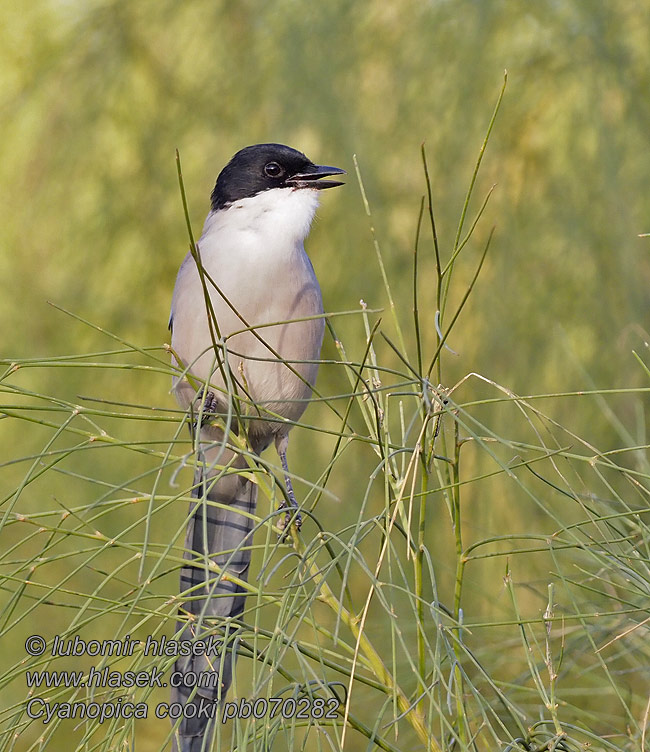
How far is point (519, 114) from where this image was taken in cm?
317

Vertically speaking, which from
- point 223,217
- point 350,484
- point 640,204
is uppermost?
point 640,204

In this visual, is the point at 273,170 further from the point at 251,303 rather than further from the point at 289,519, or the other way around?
the point at 289,519

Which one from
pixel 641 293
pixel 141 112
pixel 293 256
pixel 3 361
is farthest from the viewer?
pixel 141 112

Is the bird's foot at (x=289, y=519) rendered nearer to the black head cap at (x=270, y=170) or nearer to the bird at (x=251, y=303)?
the bird at (x=251, y=303)

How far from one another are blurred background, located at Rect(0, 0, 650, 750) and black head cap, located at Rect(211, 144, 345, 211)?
454 millimetres

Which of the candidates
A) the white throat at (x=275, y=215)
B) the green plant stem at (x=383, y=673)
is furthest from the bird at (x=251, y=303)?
the green plant stem at (x=383, y=673)

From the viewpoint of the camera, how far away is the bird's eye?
104 inches

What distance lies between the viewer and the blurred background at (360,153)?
3111 millimetres

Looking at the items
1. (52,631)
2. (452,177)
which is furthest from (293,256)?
(52,631)

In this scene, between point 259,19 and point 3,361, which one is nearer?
point 3,361

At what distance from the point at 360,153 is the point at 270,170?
54 centimetres

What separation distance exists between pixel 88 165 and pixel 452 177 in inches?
47.5

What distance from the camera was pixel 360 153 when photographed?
3.11 metres

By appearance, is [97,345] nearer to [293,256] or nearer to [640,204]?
[293,256]
